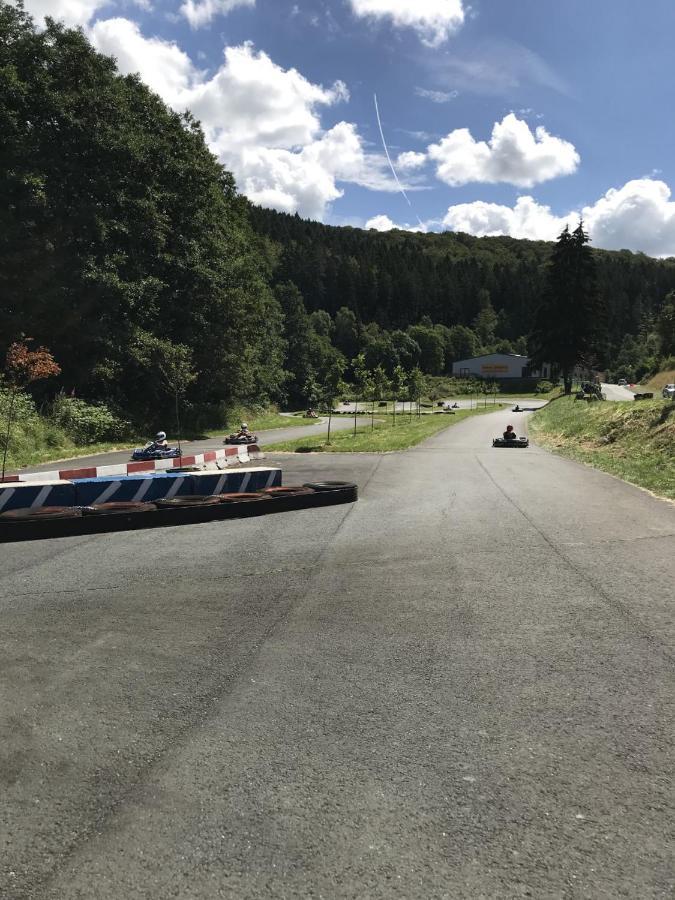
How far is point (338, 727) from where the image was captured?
368 cm

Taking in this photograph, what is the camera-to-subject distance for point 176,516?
10.3 meters

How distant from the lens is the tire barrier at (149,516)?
9.15 meters

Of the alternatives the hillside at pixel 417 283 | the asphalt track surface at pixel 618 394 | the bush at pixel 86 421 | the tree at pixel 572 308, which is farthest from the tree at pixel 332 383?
the hillside at pixel 417 283

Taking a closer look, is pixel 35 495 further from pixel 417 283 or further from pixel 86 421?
pixel 417 283

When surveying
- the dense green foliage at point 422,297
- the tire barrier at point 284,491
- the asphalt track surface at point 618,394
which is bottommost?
the tire barrier at point 284,491

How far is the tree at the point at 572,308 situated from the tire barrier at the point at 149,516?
5075cm

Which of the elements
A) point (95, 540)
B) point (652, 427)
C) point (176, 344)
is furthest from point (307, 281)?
point (95, 540)

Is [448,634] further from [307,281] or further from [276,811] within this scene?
[307,281]

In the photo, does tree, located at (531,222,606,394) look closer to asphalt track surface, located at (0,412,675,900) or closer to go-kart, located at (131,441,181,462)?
go-kart, located at (131,441,181,462)

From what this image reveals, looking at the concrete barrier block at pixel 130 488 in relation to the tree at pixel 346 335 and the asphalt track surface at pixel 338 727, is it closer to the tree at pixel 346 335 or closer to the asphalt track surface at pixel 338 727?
the asphalt track surface at pixel 338 727

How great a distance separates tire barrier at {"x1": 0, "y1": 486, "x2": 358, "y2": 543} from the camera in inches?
360

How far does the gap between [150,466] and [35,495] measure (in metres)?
4.64

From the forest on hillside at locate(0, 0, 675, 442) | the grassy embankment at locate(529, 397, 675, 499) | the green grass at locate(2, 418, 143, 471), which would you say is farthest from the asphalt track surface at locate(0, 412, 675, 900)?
the forest on hillside at locate(0, 0, 675, 442)

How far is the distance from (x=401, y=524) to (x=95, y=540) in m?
5.20
